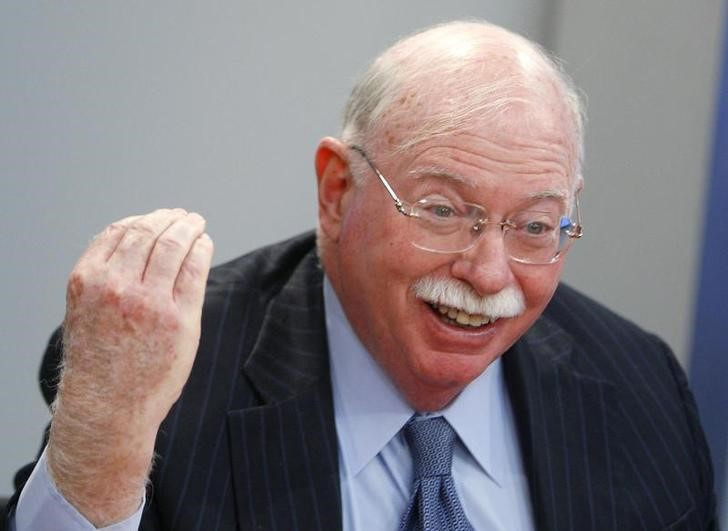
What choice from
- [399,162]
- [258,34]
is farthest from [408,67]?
[258,34]

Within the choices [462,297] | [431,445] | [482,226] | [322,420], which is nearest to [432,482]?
[431,445]

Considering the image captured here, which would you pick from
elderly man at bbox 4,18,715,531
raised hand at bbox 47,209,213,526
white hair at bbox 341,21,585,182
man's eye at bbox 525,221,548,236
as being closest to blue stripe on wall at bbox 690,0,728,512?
elderly man at bbox 4,18,715,531

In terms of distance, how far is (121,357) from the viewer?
1388 millimetres

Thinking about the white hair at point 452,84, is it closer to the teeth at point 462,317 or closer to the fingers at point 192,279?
the teeth at point 462,317

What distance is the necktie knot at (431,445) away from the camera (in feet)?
5.92

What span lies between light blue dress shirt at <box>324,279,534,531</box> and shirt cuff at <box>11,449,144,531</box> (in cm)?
43

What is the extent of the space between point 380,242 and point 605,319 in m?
0.60

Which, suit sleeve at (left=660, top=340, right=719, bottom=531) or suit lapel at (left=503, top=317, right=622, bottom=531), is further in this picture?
suit sleeve at (left=660, top=340, right=719, bottom=531)

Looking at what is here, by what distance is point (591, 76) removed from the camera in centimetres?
278

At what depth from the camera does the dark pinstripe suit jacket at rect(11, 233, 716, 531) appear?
1717 millimetres

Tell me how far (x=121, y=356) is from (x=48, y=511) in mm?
217

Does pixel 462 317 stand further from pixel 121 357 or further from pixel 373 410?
pixel 121 357

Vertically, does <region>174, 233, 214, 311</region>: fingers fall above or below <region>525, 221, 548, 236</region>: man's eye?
below

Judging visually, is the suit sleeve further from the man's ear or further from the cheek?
the man's ear
